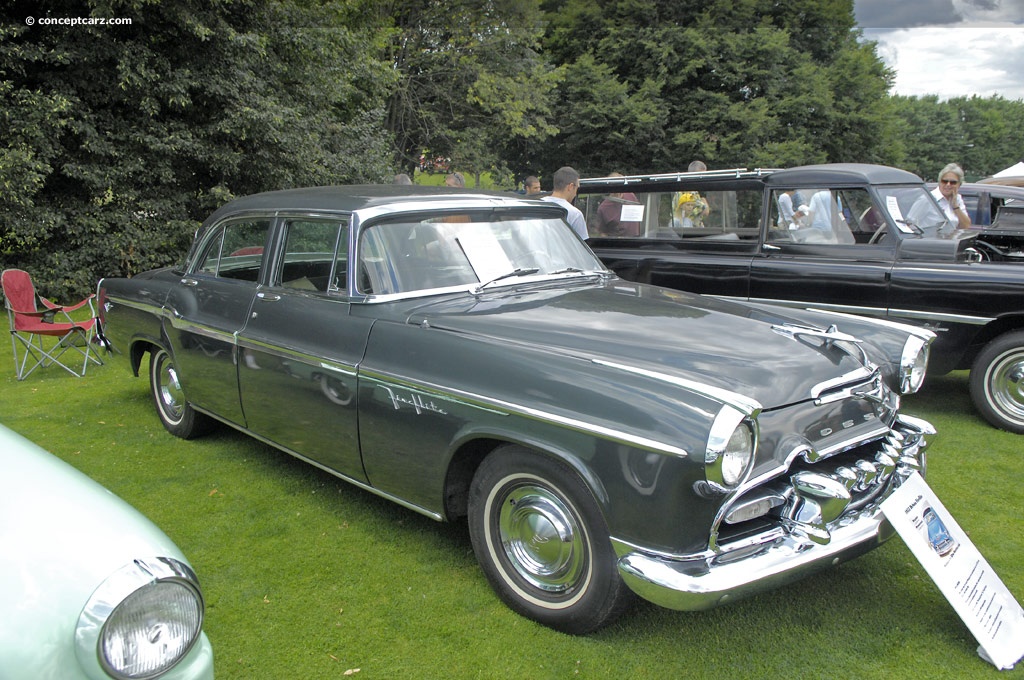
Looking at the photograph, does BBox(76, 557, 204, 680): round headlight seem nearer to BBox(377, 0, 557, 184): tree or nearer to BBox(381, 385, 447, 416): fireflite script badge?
BBox(381, 385, 447, 416): fireflite script badge

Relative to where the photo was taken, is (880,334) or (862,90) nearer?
(880,334)

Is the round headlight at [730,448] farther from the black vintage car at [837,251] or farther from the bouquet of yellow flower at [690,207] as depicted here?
the bouquet of yellow flower at [690,207]

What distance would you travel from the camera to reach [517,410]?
2826 mm

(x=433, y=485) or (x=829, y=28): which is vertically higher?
(x=829, y=28)

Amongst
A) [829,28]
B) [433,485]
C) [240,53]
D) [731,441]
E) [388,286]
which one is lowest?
[433,485]

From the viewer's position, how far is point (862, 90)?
2567 cm

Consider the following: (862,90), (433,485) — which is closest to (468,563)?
(433,485)

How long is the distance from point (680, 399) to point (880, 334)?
5.83 ft

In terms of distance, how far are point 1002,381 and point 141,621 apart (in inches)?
221

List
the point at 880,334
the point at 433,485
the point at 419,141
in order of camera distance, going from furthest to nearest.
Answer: the point at 419,141, the point at 880,334, the point at 433,485

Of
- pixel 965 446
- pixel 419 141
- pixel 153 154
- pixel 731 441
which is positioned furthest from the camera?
pixel 419 141

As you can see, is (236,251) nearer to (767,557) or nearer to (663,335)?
(663,335)

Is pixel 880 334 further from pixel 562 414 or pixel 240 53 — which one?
pixel 240 53

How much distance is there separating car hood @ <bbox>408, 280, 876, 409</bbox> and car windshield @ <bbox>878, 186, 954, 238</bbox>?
2.64m
